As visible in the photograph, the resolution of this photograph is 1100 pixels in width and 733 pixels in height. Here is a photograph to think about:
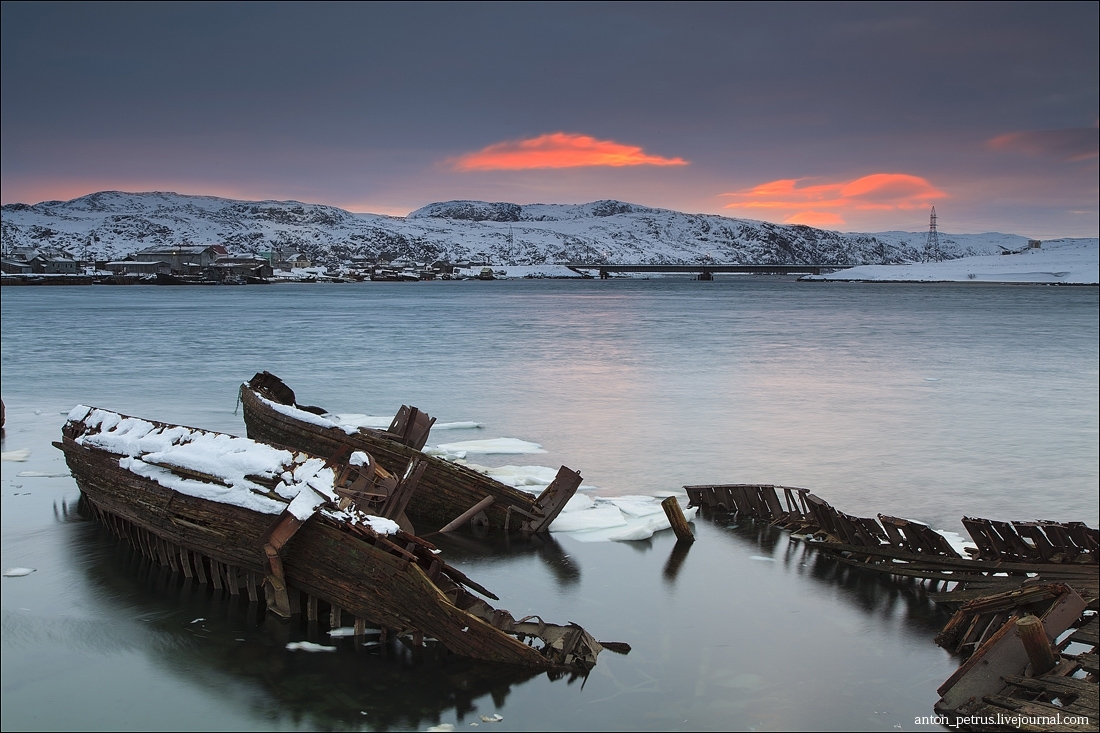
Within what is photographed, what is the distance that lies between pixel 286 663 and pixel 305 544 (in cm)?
123

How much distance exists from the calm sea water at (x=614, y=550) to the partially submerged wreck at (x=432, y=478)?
590 mm

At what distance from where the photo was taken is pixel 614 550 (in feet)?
42.7

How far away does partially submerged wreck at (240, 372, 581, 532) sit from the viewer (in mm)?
13586

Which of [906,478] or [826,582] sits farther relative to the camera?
[906,478]

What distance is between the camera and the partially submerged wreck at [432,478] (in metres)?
13.6

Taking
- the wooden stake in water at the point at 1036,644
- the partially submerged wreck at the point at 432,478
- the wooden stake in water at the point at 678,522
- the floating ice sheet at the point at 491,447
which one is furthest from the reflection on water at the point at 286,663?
the floating ice sheet at the point at 491,447

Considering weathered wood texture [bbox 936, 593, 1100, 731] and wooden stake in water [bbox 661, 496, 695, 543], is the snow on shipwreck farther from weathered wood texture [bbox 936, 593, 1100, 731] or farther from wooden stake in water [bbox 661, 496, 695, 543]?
wooden stake in water [bbox 661, 496, 695, 543]

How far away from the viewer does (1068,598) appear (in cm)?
825

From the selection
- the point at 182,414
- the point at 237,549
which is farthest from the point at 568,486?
the point at 182,414

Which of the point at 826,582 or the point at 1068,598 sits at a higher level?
the point at 1068,598

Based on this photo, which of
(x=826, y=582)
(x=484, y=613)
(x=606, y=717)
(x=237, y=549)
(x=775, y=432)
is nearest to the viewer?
(x=606, y=717)

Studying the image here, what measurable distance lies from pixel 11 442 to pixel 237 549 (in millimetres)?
13947

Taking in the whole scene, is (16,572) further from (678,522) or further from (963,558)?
(963,558)

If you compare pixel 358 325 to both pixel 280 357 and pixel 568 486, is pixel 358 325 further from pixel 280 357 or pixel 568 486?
pixel 568 486
